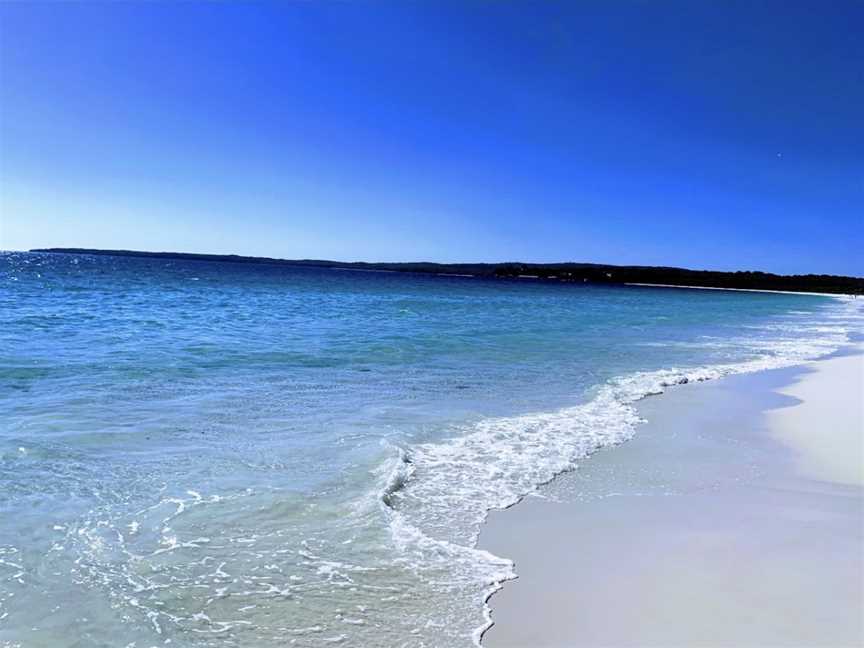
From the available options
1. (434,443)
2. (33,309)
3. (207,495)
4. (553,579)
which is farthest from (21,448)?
(33,309)

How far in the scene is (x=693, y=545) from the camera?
4.39 meters

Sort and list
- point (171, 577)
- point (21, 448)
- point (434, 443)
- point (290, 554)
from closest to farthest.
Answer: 1. point (171, 577)
2. point (290, 554)
3. point (21, 448)
4. point (434, 443)

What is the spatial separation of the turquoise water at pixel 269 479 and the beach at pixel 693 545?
1.10ft

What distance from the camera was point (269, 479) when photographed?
550 cm

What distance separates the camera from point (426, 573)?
393cm

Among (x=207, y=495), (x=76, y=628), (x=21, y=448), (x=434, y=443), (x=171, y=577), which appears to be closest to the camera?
(x=76, y=628)

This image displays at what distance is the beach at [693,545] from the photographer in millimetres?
3344

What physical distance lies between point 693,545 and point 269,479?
3.65 metres

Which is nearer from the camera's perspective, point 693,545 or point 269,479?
point 693,545

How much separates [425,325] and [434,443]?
48.3ft

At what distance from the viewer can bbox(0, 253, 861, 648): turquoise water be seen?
3.44 meters

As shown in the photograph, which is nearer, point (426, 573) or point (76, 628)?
point (76, 628)

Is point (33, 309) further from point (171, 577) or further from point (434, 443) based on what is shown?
point (171, 577)

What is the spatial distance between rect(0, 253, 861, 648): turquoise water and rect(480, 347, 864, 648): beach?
337 mm
